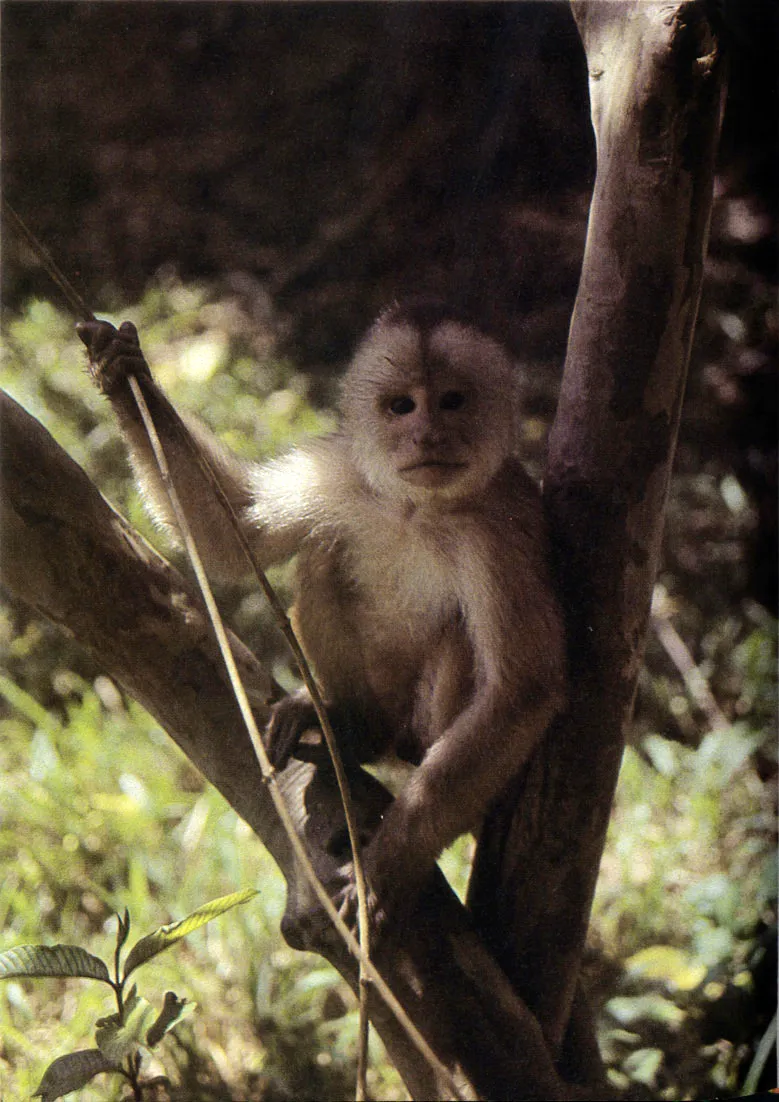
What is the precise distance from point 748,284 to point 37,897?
1758mm

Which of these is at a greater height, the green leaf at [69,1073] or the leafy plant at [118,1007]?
the leafy plant at [118,1007]

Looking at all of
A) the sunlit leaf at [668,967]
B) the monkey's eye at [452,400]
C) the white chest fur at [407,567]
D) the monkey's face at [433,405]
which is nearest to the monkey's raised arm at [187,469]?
the white chest fur at [407,567]

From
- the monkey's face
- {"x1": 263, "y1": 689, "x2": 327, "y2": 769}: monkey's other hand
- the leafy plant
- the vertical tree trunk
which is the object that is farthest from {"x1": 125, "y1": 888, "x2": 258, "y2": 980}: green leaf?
the monkey's face

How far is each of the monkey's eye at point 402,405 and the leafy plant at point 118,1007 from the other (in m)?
0.82

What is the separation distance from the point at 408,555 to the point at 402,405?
10.8 inches

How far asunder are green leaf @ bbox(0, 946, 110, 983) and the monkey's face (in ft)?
2.78

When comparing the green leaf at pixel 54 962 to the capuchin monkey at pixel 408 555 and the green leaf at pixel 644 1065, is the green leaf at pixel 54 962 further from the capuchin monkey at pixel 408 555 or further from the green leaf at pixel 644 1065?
the green leaf at pixel 644 1065

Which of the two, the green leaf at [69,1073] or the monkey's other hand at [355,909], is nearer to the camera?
the green leaf at [69,1073]

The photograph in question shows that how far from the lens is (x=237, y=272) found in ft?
5.22

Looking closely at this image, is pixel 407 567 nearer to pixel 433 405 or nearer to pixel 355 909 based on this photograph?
pixel 433 405

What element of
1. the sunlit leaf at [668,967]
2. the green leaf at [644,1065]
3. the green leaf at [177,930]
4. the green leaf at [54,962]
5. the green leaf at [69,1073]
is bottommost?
the green leaf at [69,1073]

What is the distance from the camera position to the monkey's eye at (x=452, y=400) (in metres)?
1.62

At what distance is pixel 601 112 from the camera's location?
1542 millimetres

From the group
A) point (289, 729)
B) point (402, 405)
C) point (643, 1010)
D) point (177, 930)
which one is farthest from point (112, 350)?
point (643, 1010)
